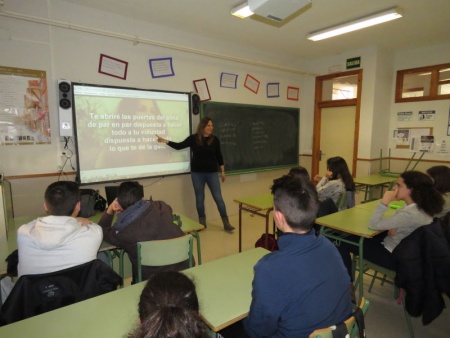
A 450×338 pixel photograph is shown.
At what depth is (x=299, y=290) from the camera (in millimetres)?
1039

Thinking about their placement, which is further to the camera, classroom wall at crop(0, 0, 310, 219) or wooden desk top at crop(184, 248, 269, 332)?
classroom wall at crop(0, 0, 310, 219)

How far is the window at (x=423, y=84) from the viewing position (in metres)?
A: 4.79

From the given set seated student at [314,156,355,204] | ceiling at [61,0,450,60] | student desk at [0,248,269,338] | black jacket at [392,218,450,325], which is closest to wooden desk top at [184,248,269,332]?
student desk at [0,248,269,338]

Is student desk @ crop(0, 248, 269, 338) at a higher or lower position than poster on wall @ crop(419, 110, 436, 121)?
lower

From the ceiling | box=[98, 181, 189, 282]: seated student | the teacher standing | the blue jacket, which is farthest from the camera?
the teacher standing

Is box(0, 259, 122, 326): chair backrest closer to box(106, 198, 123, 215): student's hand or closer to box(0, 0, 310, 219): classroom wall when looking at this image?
box(106, 198, 123, 215): student's hand

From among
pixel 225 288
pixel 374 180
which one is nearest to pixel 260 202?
pixel 225 288

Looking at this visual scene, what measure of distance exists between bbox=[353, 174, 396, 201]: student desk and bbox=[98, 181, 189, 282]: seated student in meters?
3.61

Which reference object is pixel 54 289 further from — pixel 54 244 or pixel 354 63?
pixel 354 63

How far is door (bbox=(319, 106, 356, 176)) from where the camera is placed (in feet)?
17.9

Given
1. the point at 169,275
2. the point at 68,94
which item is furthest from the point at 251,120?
the point at 169,275

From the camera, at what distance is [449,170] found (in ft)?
8.43

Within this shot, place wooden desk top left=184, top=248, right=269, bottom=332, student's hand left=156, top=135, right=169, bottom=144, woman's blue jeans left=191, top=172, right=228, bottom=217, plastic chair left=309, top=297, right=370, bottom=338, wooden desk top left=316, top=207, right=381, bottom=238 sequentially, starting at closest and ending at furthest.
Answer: plastic chair left=309, top=297, right=370, bottom=338, wooden desk top left=184, top=248, right=269, bottom=332, wooden desk top left=316, top=207, right=381, bottom=238, student's hand left=156, top=135, right=169, bottom=144, woman's blue jeans left=191, top=172, right=228, bottom=217

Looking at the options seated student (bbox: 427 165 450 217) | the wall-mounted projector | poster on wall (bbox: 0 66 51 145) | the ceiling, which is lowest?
seated student (bbox: 427 165 450 217)
